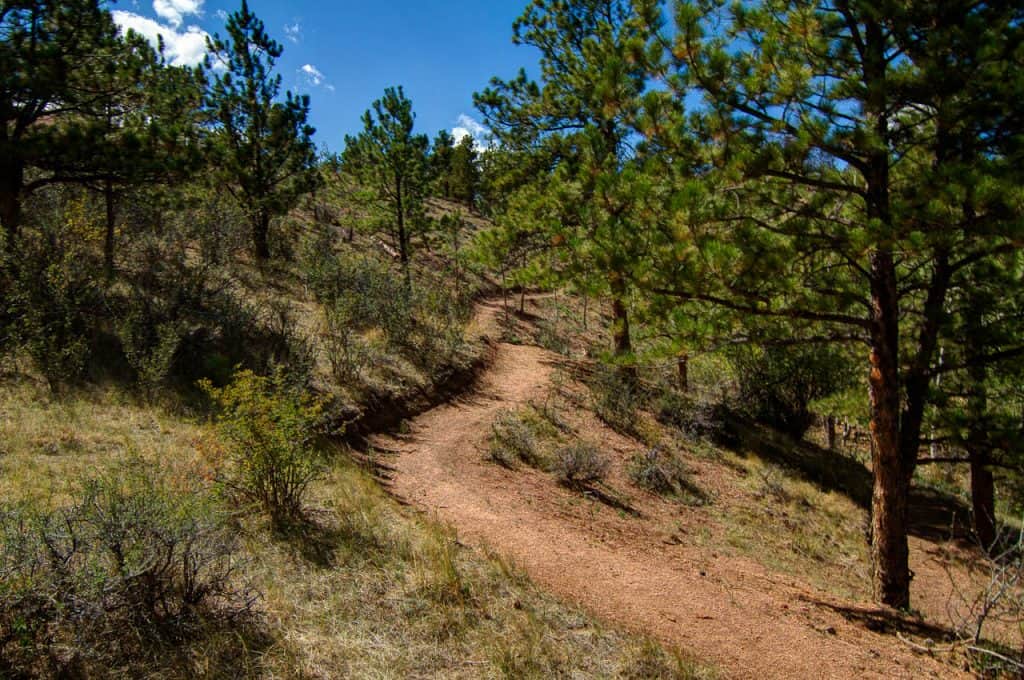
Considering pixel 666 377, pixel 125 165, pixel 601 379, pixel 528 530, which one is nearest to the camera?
pixel 528 530

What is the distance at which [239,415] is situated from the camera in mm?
5512

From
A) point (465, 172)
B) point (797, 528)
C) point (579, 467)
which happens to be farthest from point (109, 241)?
point (465, 172)

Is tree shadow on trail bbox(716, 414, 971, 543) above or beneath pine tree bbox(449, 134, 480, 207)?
beneath

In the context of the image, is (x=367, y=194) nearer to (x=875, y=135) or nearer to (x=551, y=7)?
(x=551, y=7)

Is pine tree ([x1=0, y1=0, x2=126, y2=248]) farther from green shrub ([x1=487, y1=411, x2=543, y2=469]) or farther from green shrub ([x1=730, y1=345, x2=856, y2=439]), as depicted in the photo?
green shrub ([x1=730, y1=345, x2=856, y2=439])

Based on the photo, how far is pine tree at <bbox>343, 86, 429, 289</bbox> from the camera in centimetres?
2053

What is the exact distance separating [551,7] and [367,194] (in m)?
10.3

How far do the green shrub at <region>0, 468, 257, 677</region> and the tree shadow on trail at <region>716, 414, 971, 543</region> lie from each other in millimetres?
10748

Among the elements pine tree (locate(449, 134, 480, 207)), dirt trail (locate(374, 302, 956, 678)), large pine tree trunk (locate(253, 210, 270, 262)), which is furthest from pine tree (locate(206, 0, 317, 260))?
pine tree (locate(449, 134, 480, 207))

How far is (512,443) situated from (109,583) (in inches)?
272

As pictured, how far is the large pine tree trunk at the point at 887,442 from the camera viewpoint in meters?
6.32

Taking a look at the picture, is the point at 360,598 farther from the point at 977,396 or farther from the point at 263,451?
the point at 977,396

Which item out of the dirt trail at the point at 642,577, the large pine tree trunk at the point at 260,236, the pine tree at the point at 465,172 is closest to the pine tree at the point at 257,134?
the large pine tree trunk at the point at 260,236

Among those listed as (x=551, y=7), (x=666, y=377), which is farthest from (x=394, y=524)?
(x=551, y=7)
